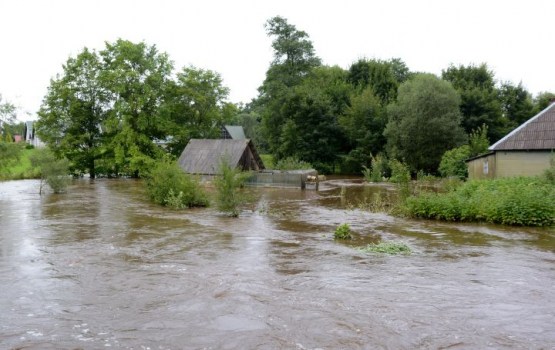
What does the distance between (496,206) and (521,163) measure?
420 inches

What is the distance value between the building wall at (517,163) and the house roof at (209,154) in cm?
1524

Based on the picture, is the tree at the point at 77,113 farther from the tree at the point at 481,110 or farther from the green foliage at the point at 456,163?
the tree at the point at 481,110

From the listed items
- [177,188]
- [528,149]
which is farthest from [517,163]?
[177,188]

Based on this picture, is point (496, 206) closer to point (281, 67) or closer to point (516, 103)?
point (516, 103)

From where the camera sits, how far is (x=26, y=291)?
7695 mm

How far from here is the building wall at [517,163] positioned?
23.4 meters

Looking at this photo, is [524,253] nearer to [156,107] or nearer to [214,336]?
[214,336]

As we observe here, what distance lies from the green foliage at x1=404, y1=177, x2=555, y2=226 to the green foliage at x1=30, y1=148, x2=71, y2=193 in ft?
58.3

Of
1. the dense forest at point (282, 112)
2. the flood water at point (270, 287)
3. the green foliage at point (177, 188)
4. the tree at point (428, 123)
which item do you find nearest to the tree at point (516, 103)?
the dense forest at point (282, 112)

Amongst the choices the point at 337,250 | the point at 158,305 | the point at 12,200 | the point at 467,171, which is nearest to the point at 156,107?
the point at 12,200

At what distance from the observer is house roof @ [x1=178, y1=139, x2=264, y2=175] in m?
32.3

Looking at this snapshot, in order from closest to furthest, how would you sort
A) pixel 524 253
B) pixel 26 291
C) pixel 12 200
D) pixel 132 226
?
pixel 26 291, pixel 524 253, pixel 132 226, pixel 12 200

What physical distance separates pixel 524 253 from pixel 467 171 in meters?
22.2

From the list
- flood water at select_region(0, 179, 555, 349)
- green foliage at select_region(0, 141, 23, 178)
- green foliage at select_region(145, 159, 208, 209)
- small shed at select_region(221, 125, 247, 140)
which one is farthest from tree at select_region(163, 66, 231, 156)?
small shed at select_region(221, 125, 247, 140)
